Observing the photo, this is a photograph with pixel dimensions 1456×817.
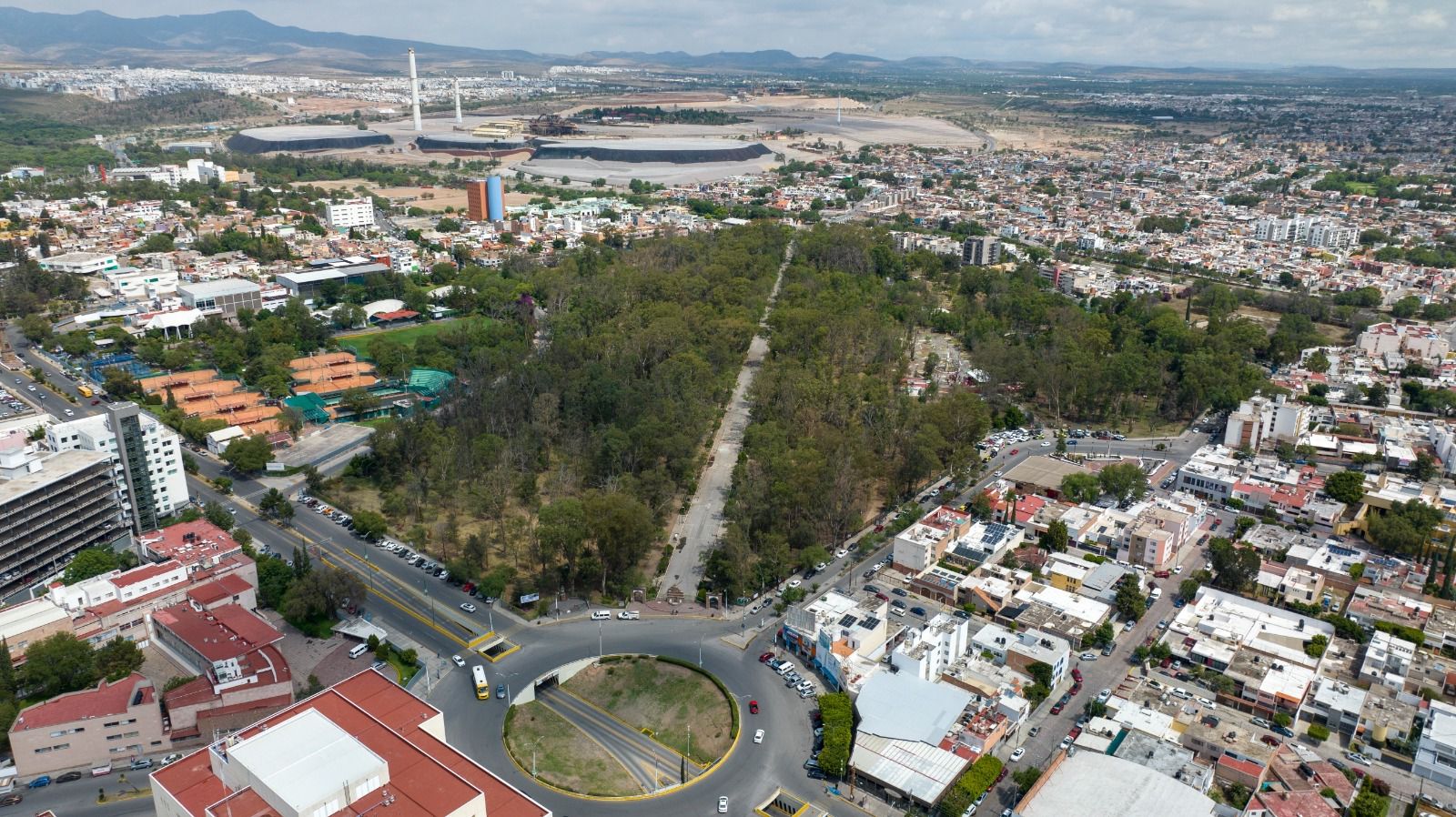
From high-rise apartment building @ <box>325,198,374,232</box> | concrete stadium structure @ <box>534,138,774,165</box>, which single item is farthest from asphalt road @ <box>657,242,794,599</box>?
concrete stadium structure @ <box>534,138,774,165</box>

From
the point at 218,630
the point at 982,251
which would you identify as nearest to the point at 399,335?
the point at 218,630

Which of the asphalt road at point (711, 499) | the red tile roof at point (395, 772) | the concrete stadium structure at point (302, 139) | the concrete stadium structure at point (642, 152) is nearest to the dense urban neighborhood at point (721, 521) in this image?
the red tile roof at point (395, 772)

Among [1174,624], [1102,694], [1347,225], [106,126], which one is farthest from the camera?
[106,126]

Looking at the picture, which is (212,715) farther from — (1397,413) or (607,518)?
(1397,413)

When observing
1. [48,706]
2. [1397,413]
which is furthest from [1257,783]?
[1397,413]

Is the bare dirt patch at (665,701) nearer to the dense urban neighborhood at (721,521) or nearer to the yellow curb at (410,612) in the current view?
the dense urban neighborhood at (721,521)

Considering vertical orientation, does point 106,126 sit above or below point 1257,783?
above

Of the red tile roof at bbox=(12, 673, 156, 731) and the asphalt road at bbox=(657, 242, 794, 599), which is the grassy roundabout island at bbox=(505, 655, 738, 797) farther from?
the red tile roof at bbox=(12, 673, 156, 731)
